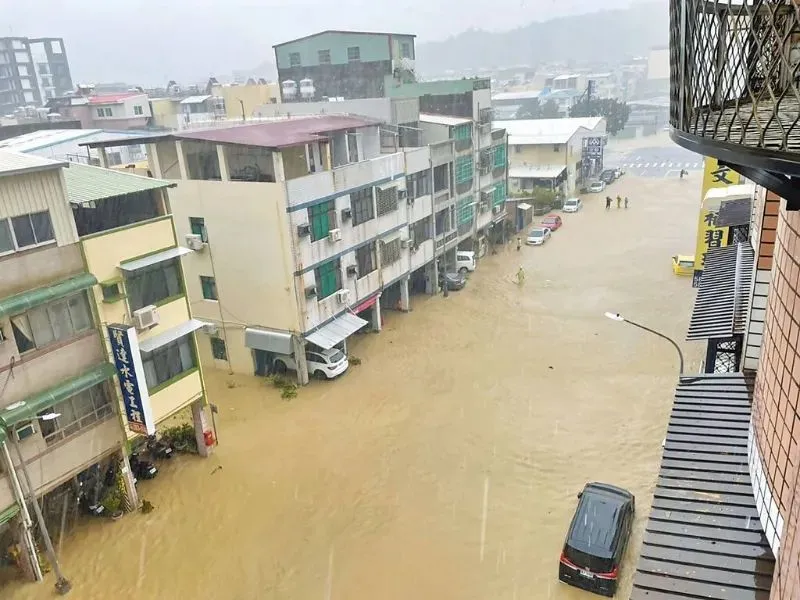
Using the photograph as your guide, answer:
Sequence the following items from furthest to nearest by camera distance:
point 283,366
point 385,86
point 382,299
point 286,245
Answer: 1. point 385,86
2. point 382,299
3. point 283,366
4. point 286,245

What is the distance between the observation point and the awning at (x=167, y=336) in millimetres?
12931

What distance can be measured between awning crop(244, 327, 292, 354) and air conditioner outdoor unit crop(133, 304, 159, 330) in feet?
20.9

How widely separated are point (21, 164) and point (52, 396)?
4270mm

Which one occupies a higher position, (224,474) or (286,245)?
(286,245)

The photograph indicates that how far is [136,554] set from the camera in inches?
493

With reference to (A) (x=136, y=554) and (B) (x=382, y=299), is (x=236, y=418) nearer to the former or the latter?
(A) (x=136, y=554)

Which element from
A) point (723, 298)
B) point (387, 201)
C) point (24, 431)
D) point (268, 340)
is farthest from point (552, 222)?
point (24, 431)

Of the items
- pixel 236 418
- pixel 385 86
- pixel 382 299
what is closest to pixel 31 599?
pixel 236 418

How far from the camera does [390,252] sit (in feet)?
77.0

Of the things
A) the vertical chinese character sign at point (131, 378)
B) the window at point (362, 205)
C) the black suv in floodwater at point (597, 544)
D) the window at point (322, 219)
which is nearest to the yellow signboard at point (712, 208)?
the window at point (362, 205)

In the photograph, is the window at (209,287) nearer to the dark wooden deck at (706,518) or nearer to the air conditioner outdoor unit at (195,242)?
the air conditioner outdoor unit at (195,242)

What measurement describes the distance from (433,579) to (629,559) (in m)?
3.82

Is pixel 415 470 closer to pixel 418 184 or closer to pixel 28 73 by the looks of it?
pixel 418 184

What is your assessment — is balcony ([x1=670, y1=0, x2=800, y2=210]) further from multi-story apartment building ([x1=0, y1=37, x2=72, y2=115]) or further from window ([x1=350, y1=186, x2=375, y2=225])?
multi-story apartment building ([x1=0, y1=37, x2=72, y2=115])
